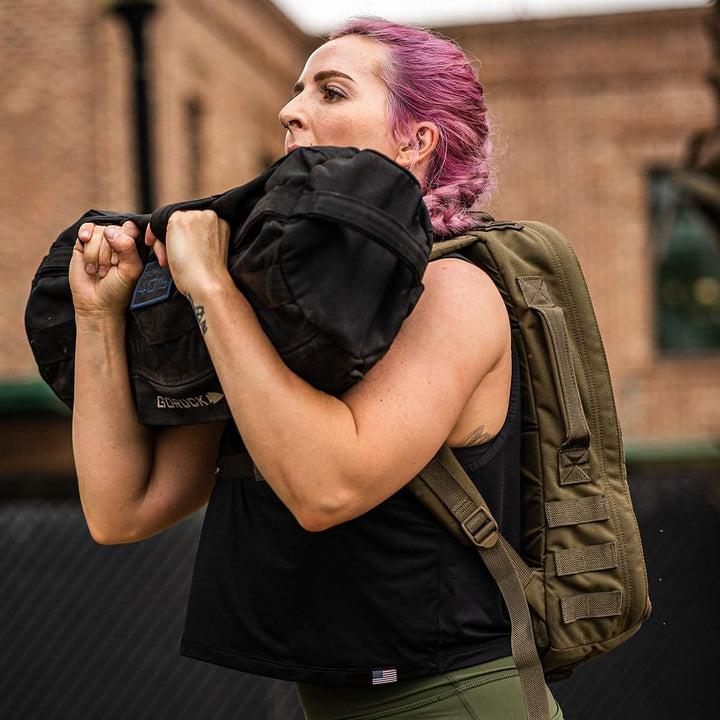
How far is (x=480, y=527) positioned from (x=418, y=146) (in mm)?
723

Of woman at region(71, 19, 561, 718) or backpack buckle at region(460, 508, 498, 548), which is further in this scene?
backpack buckle at region(460, 508, 498, 548)

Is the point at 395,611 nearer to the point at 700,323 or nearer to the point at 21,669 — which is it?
the point at 21,669

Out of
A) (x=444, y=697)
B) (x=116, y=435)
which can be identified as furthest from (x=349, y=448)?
(x=116, y=435)

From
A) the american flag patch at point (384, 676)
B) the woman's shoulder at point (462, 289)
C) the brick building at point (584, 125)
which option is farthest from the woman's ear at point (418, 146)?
the brick building at point (584, 125)

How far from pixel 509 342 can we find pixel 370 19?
0.73 metres

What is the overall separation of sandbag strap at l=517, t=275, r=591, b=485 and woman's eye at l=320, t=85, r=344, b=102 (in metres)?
0.48

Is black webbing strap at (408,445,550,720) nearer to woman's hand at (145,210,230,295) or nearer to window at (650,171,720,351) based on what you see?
woman's hand at (145,210,230,295)

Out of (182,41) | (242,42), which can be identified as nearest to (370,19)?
(182,41)

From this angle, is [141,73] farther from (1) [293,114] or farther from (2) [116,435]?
(2) [116,435]

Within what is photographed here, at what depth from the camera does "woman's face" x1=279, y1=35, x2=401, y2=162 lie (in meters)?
2.28

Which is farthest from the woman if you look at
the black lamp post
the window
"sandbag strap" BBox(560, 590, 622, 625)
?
the window

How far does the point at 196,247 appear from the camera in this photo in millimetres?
1957

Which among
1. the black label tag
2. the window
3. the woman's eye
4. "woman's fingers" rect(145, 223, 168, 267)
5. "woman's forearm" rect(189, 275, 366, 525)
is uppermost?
the woman's eye

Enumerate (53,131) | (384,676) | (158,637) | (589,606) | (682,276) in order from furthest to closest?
(682,276) < (53,131) < (158,637) < (589,606) < (384,676)
